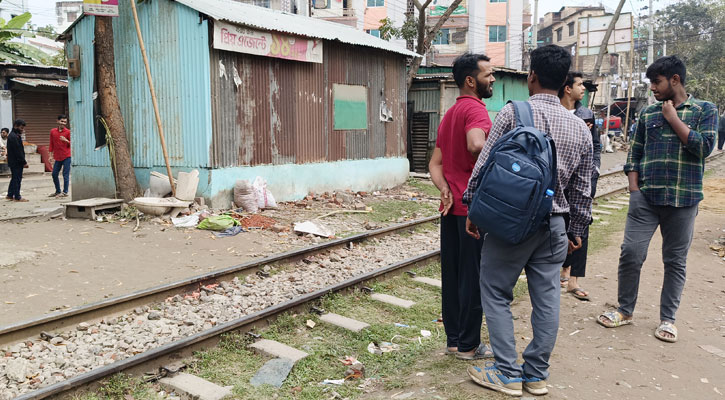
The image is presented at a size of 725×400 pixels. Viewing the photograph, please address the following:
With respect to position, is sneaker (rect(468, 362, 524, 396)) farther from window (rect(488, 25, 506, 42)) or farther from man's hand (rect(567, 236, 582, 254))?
window (rect(488, 25, 506, 42))

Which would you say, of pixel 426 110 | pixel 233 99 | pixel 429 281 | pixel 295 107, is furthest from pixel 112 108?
pixel 426 110

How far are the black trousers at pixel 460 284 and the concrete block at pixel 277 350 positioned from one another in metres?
1.19

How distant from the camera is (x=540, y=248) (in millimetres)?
3324

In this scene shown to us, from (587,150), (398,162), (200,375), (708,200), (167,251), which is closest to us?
(587,150)

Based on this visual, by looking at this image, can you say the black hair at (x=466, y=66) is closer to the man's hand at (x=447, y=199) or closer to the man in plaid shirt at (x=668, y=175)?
the man's hand at (x=447, y=199)

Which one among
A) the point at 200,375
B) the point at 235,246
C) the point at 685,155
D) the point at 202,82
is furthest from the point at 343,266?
the point at 202,82

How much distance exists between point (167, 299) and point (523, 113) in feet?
13.6

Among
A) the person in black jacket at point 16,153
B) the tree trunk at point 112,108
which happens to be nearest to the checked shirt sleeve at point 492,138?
the tree trunk at point 112,108

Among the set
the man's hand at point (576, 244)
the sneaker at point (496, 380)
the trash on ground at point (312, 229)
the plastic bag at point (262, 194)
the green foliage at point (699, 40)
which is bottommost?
the sneaker at point (496, 380)

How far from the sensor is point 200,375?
4188 mm

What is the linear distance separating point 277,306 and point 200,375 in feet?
4.09

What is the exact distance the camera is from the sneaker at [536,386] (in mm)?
3422

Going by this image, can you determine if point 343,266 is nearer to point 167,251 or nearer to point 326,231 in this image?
point 326,231

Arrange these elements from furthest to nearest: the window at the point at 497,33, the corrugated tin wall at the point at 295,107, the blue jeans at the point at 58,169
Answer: the window at the point at 497,33, the blue jeans at the point at 58,169, the corrugated tin wall at the point at 295,107
